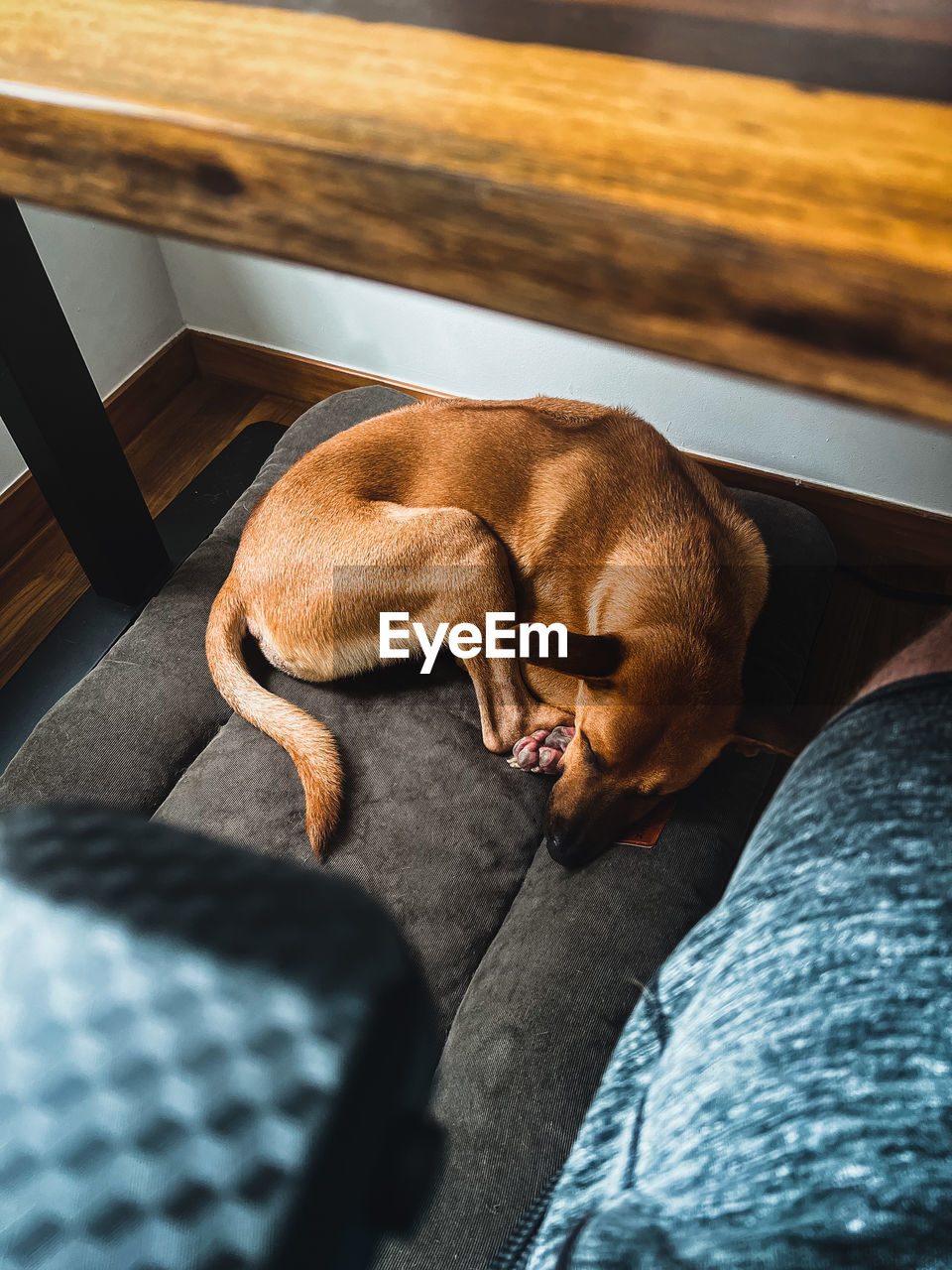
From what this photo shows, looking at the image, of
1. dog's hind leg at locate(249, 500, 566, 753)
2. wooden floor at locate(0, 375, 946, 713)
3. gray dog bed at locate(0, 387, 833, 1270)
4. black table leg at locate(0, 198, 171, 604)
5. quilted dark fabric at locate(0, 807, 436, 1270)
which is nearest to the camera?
quilted dark fabric at locate(0, 807, 436, 1270)

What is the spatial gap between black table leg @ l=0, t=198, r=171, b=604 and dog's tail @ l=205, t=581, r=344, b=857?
344 mm

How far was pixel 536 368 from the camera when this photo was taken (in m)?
2.18

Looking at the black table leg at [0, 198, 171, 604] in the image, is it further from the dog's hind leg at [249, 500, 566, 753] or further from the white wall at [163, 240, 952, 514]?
the white wall at [163, 240, 952, 514]

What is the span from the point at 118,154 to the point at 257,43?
0.34 ft

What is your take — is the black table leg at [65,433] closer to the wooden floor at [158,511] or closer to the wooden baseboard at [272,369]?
the wooden floor at [158,511]

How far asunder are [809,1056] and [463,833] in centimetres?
90

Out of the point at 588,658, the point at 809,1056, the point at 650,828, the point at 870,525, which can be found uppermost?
the point at 809,1056

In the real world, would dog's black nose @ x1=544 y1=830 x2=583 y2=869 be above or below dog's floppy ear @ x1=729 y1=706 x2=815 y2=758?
below

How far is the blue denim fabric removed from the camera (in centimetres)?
34

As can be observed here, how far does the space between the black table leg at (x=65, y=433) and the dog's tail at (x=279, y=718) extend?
13.5 inches

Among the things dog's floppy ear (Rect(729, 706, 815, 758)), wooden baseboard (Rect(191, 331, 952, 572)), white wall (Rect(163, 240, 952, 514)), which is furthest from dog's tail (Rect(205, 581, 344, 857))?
wooden baseboard (Rect(191, 331, 952, 572))

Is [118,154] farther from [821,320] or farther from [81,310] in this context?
[81,310]

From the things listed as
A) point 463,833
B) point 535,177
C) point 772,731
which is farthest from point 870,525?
point 535,177

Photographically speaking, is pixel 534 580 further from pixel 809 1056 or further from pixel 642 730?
pixel 809 1056
